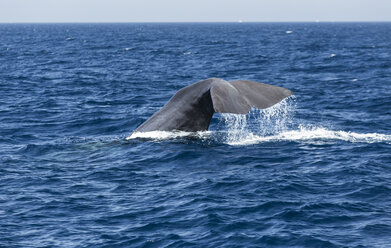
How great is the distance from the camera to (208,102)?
14273 millimetres

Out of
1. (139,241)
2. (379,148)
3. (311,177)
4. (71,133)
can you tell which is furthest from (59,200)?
(379,148)

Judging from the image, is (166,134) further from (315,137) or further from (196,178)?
(315,137)

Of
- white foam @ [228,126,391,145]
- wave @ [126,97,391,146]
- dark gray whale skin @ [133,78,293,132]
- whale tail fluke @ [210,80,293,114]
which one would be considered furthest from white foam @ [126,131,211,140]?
whale tail fluke @ [210,80,293,114]

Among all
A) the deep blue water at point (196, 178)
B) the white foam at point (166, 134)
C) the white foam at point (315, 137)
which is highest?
the white foam at point (166, 134)

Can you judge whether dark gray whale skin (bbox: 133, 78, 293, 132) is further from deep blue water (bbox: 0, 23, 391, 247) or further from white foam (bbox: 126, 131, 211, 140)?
deep blue water (bbox: 0, 23, 391, 247)

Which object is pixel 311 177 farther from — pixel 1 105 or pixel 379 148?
pixel 1 105

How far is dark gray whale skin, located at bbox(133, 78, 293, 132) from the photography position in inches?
490

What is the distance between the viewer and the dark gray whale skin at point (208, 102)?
1245 centimetres

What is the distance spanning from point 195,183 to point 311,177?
270 cm

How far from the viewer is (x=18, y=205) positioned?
11.5 metres

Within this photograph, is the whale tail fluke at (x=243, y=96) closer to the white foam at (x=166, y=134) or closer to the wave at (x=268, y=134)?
the wave at (x=268, y=134)

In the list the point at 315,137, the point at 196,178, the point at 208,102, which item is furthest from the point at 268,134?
the point at 196,178

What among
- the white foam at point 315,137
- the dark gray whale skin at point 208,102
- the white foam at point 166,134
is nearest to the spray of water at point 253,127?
the white foam at point 315,137

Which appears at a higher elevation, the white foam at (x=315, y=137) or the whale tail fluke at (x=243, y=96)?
Result: the whale tail fluke at (x=243, y=96)
